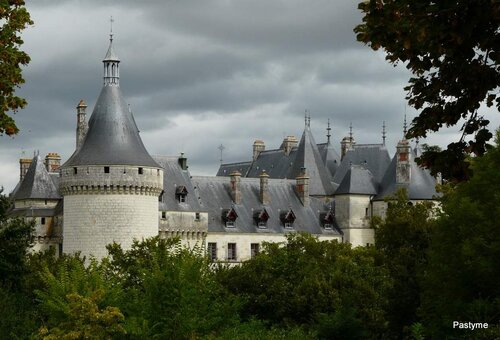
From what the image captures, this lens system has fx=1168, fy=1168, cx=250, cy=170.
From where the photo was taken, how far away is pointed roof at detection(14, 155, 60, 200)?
7175 cm

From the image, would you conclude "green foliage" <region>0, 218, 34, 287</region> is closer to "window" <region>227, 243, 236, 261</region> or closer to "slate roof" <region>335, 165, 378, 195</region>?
"window" <region>227, 243, 236, 261</region>

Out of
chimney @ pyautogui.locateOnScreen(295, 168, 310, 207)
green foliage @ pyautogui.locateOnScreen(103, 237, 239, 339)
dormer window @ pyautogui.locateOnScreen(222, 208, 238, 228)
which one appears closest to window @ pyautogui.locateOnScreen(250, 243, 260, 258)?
dormer window @ pyautogui.locateOnScreen(222, 208, 238, 228)

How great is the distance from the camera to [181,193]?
72000 millimetres

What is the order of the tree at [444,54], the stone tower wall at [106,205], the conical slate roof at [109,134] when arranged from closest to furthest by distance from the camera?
the tree at [444,54]
the stone tower wall at [106,205]
the conical slate roof at [109,134]

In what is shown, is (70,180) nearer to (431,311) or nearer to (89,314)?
(431,311)

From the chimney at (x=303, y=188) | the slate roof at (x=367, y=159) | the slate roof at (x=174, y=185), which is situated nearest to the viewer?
the slate roof at (x=174, y=185)

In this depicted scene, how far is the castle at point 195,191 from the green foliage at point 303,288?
11.6 meters

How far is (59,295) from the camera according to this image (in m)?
31.4

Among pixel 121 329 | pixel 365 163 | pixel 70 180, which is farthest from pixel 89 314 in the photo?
pixel 365 163

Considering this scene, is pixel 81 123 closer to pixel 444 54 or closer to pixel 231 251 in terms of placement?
pixel 231 251

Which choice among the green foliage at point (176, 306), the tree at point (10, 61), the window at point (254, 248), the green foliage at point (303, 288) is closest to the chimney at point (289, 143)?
the window at point (254, 248)

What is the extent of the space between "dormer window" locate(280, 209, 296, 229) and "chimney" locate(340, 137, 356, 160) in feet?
37.9

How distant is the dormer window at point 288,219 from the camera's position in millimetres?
78375

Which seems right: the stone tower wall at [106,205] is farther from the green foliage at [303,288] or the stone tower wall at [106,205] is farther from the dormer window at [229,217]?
the green foliage at [303,288]
